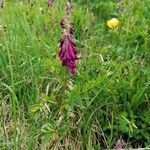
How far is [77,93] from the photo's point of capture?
228 centimetres

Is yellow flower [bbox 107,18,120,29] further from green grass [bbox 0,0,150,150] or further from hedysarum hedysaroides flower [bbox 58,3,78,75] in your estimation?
hedysarum hedysaroides flower [bbox 58,3,78,75]

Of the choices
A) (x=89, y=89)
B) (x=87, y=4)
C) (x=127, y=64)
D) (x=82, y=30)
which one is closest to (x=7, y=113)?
(x=89, y=89)

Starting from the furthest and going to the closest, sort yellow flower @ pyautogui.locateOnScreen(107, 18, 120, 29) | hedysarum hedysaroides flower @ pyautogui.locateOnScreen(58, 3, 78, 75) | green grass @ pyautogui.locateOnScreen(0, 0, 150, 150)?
1. yellow flower @ pyautogui.locateOnScreen(107, 18, 120, 29)
2. green grass @ pyautogui.locateOnScreen(0, 0, 150, 150)
3. hedysarum hedysaroides flower @ pyautogui.locateOnScreen(58, 3, 78, 75)

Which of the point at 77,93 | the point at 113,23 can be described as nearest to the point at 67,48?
the point at 77,93

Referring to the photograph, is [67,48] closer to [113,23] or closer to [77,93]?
[77,93]

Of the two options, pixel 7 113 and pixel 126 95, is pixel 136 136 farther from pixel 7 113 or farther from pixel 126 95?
pixel 7 113

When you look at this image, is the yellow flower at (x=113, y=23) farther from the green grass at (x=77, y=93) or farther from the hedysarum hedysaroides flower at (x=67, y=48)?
the hedysarum hedysaroides flower at (x=67, y=48)

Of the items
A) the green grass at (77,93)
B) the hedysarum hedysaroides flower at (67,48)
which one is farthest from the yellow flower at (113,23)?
the hedysarum hedysaroides flower at (67,48)

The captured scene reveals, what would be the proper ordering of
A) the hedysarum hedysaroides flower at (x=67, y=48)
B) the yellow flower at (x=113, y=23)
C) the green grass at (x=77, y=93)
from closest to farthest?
the hedysarum hedysaroides flower at (x=67, y=48), the green grass at (x=77, y=93), the yellow flower at (x=113, y=23)

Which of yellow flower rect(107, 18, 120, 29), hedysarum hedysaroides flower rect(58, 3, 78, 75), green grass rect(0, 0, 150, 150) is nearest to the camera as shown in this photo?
hedysarum hedysaroides flower rect(58, 3, 78, 75)

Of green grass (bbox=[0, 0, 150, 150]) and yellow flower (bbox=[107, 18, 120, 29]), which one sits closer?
green grass (bbox=[0, 0, 150, 150])

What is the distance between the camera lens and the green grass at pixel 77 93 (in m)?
2.38

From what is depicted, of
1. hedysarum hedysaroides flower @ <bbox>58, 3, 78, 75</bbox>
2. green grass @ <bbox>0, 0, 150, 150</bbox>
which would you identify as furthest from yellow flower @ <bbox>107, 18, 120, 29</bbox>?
hedysarum hedysaroides flower @ <bbox>58, 3, 78, 75</bbox>

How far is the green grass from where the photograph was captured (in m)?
2.38
